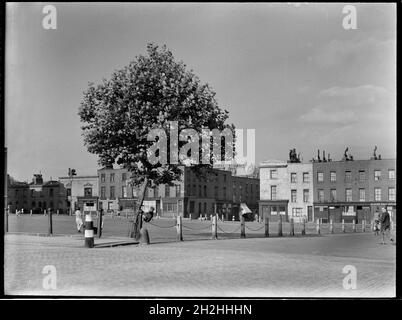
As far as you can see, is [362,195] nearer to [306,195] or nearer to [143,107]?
[306,195]

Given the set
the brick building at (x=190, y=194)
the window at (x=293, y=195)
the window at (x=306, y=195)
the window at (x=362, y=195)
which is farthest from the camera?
the window at (x=293, y=195)

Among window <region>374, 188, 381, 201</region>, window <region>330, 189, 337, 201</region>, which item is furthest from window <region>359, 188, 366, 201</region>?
window <region>330, 189, 337, 201</region>

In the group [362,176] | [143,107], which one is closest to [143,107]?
[143,107]

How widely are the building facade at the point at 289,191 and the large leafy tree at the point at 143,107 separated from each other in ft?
47.7

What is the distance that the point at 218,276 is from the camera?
11227 millimetres

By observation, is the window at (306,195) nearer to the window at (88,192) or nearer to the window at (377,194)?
the window at (377,194)

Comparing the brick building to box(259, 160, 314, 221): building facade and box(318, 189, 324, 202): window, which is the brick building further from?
box(318, 189, 324, 202): window

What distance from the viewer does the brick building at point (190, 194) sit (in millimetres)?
28922

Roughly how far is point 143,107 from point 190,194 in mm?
22683

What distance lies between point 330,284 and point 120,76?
11.3m

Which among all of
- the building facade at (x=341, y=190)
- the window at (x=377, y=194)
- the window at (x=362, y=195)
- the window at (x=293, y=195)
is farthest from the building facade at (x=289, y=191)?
the window at (x=377, y=194)

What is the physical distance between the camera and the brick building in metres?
28.9

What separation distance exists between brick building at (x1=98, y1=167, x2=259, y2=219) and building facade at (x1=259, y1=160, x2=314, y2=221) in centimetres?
92
